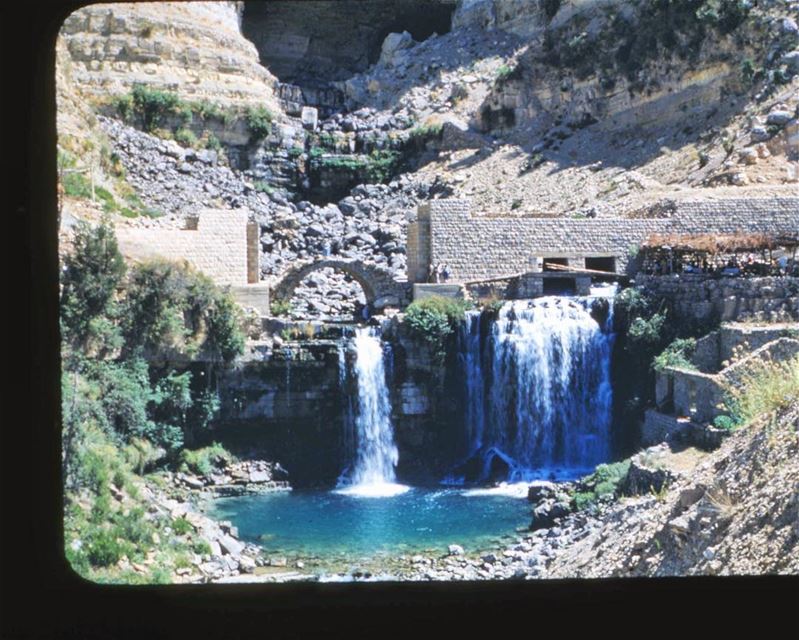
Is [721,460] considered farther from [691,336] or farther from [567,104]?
[567,104]

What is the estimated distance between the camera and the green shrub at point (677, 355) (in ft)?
60.8

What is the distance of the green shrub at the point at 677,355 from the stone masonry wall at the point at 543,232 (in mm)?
3111

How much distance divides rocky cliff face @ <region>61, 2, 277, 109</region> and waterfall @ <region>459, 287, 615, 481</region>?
1281cm

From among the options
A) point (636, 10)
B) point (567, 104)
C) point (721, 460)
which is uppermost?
point (636, 10)

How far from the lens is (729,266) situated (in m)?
20.6

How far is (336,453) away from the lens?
1961cm

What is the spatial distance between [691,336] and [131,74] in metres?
15.5

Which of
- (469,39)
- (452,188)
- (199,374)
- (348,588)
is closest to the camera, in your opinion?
(348,588)

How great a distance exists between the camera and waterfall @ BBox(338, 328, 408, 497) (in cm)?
1948

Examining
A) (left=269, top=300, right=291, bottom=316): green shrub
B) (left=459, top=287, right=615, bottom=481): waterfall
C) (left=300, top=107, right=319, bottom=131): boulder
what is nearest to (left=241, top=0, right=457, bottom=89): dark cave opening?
(left=300, top=107, right=319, bottom=131): boulder

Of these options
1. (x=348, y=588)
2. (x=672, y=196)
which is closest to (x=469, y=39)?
(x=672, y=196)

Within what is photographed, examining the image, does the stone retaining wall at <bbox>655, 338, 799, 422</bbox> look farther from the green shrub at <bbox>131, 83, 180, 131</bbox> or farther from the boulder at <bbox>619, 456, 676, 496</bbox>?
the green shrub at <bbox>131, 83, 180, 131</bbox>

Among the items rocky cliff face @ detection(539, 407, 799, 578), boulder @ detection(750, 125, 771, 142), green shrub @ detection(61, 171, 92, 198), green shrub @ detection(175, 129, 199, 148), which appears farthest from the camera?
green shrub @ detection(175, 129, 199, 148)

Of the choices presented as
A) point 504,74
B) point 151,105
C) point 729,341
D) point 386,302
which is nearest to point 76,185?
point 386,302
